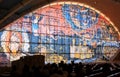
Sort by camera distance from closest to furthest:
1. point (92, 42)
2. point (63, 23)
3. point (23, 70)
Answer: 1. point (23, 70)
2. point (63, 23)
3. point (92, 42)

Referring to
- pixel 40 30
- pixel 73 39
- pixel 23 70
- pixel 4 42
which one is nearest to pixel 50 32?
pixel 40 30

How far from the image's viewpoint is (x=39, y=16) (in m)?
22.5

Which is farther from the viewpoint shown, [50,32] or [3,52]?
[50,32]

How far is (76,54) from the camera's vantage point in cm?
2514

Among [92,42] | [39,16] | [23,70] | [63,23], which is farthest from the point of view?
[92,42]

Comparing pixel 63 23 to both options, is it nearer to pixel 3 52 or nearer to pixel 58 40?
pixel 58 40

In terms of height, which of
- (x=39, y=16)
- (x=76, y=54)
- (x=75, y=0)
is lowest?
(x=76, y=54)

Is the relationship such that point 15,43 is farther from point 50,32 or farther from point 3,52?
point 50,32

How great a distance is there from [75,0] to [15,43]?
705 cm

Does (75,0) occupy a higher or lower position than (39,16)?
higher

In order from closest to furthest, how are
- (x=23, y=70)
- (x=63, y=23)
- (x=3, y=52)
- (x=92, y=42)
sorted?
(x=23, y=70)
(x=3, y=52)
(x=63, y=23)
(x=92, y=42)

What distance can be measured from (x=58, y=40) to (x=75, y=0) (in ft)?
13.2

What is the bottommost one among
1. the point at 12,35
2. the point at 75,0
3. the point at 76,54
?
the point at 76,54

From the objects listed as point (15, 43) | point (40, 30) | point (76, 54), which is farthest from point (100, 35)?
point (15, 43)
